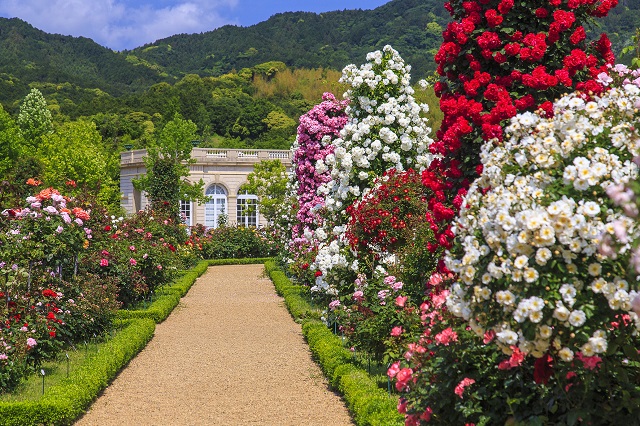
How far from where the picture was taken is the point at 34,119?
46.0 metres

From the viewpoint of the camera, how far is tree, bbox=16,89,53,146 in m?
45.3

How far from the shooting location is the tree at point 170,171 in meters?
26.1

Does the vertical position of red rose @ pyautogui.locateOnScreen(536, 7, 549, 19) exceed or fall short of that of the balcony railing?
it exceeds it

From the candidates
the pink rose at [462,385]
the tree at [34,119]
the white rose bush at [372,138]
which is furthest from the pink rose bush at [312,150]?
the tree at [34,119]

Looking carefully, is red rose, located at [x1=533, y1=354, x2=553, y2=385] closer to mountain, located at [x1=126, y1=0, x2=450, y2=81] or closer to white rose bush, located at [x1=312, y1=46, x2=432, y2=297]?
white rose bush, located at [x1=312, y1=46, x2=432, y2=297]

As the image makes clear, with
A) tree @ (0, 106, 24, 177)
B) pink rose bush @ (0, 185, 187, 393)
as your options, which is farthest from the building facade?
pink rose bush @ (0, 185, 187, 393)

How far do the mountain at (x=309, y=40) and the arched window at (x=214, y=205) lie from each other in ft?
207

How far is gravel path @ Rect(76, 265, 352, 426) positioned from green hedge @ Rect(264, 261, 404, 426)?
15 cm

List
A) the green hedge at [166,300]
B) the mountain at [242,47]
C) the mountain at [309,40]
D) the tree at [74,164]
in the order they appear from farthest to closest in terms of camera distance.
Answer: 1. the mountain at [309,40]
2. the mountain at [242,47]
3. the tree at [74,164]
4. the green hedge at [166,300]

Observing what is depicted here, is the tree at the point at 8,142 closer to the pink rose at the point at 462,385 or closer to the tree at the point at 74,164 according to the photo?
the tree at the point at 74,164

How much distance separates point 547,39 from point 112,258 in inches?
324

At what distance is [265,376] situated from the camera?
28.2ft

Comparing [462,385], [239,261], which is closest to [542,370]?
[462,385]

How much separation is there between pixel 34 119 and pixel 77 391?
1667 inches
